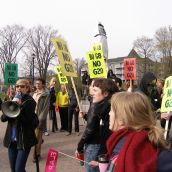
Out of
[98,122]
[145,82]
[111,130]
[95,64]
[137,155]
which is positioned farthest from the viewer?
[95,64]

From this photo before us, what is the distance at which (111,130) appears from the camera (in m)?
3.45

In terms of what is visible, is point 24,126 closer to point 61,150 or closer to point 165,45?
point 61,150

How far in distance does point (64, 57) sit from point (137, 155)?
5.46 meters

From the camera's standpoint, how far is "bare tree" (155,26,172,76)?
74.8 meters

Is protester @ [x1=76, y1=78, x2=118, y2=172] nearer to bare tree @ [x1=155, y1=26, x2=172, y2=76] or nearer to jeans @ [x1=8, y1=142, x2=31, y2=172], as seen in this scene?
jeans @ [x1=8, y1=142, x2=31, y2=172]

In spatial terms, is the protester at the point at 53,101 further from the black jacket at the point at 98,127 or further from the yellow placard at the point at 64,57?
the black jacket at the point at 98,127

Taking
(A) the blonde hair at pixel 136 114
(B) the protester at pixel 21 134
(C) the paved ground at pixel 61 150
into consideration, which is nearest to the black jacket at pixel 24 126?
(B) the protester at pixel 21 134

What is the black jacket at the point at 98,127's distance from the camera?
15.1 ft

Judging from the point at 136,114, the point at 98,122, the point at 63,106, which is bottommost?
the point at 63,106

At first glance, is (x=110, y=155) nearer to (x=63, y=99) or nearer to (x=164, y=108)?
(x=164, y=108)

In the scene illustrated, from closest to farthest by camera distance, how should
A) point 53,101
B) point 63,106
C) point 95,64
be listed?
1. point 95,64
2. point 63,106
3. point 53,101

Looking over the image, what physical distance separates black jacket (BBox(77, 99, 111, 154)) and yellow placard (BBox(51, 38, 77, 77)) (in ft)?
9.39

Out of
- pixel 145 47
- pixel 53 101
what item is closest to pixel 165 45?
pixel 145 47

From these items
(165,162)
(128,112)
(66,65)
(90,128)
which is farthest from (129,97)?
(66,65)
